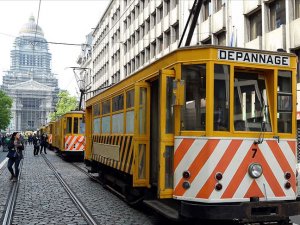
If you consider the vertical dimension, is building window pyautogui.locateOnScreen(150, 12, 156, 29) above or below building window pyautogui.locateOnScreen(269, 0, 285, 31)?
above

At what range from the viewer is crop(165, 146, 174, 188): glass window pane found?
6.46m

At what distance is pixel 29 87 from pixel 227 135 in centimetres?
12036

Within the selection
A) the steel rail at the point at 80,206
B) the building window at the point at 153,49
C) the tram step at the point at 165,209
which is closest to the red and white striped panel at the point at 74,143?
the steel rail at the point at 80,206

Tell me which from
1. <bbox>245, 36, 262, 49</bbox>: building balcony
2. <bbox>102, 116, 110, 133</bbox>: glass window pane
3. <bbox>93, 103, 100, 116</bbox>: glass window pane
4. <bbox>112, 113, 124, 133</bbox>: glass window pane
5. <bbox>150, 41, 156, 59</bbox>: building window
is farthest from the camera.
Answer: <bbox>150, 41, 156, 59</bbox>: building window

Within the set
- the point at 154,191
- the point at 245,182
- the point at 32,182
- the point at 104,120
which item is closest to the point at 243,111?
the point at 245,182

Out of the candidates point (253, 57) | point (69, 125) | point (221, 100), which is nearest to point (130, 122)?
point (221, 100)

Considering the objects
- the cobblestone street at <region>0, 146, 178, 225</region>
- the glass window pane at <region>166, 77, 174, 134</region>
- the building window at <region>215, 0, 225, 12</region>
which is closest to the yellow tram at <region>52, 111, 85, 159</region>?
the cobblestone street at <region>0, 146, 178, 225</region>

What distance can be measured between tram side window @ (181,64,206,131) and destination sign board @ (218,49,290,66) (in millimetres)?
361

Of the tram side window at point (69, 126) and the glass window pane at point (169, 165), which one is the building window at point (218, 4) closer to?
the tram side window at point (69, 126)

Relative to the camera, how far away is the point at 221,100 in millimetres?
6230

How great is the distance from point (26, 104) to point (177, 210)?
420ft

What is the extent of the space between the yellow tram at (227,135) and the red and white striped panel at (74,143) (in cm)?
1635

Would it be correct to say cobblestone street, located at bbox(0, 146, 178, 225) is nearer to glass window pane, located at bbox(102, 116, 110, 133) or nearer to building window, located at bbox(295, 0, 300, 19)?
glass window pane, located at bbox(102, 116, 110, 133)

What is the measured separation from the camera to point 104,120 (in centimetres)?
1126
